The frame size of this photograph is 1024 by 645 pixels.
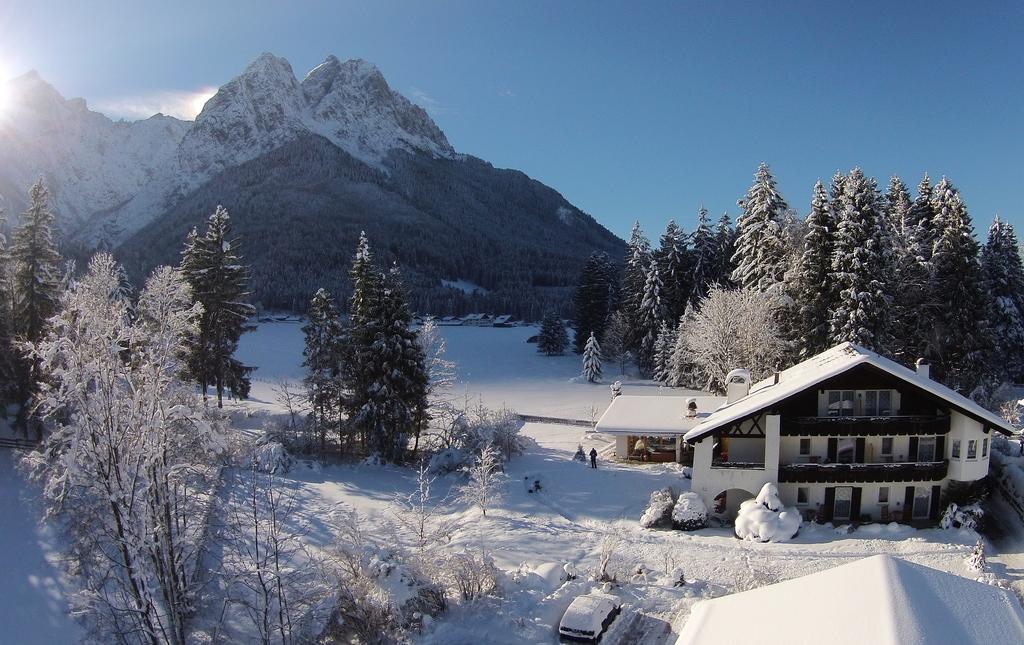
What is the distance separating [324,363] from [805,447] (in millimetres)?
26729

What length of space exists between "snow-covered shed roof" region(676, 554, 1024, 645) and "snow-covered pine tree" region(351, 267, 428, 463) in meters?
27.3

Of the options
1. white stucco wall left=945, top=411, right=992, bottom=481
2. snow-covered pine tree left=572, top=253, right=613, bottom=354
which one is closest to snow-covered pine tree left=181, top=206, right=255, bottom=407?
white stucco wall left=945, top=411, right=992, bottom=481

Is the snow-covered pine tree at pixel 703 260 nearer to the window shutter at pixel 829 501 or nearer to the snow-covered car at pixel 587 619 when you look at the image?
the window shutter at pixel 829 501

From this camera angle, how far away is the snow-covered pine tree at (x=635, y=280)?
66.1m

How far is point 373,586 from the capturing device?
2092 centimetres

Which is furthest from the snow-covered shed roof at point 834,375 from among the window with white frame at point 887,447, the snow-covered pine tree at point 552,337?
the snow-covered pine tree at point 552,337

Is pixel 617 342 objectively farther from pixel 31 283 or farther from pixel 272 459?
pixel 31 283

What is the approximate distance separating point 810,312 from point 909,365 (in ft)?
32.6

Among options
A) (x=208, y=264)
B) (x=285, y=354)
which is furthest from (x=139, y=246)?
(x=208, y=264)

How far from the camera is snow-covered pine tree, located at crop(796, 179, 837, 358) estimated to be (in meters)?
39.8

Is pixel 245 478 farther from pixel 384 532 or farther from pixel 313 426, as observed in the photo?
pixel 384 532

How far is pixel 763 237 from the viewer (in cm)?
4572

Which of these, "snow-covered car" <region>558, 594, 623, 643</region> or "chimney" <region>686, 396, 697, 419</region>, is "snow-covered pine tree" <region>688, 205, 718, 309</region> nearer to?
"chimney" <region>686, 396, 697, 419</region>

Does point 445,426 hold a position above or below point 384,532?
above
